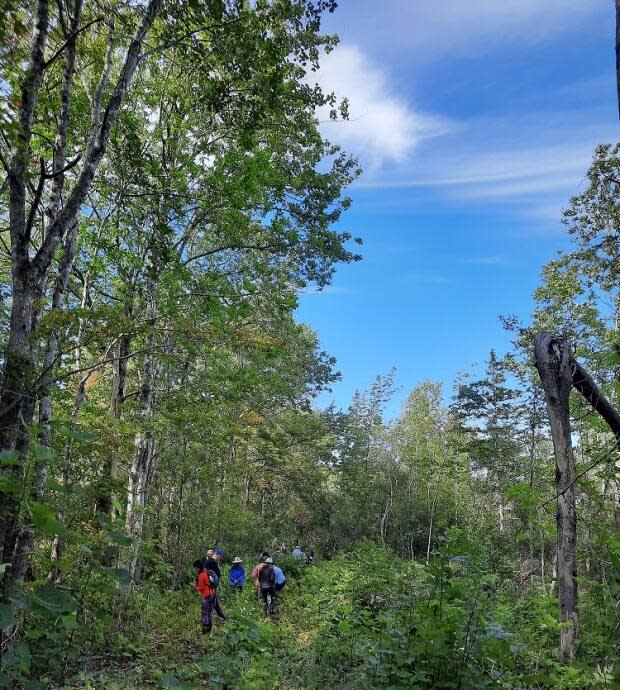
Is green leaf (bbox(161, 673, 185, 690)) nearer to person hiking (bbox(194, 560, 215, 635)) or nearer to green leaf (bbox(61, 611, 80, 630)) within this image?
green leaf (bbox(61, 611, 80, 630))

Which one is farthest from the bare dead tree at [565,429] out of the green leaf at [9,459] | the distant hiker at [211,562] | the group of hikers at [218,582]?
the distant hiker at [211,562]

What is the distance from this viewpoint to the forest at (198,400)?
11.5 ft

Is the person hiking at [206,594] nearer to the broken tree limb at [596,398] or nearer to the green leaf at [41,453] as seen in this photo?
the broken tree limb at [596,398]

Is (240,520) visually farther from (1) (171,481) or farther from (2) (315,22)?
(2) (315,22)

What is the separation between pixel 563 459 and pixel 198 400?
28.5 ft

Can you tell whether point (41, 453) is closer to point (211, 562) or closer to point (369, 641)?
point (369, 641)

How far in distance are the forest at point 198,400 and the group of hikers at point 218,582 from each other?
0.45 meters

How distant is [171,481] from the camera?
15.1 metres

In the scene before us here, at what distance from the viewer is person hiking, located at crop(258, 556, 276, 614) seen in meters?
11.7

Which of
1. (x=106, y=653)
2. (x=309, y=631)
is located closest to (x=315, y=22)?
(x=106, y=653)

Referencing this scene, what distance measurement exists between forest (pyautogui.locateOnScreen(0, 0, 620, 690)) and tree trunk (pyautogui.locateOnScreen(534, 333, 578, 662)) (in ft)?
0.06

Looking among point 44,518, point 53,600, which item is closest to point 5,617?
point 53,600

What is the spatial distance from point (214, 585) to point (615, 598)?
8881 millimetres

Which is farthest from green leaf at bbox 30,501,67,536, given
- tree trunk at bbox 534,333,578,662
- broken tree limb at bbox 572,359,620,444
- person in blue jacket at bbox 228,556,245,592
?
person in blue jacket at bbox 228,556,245,592
